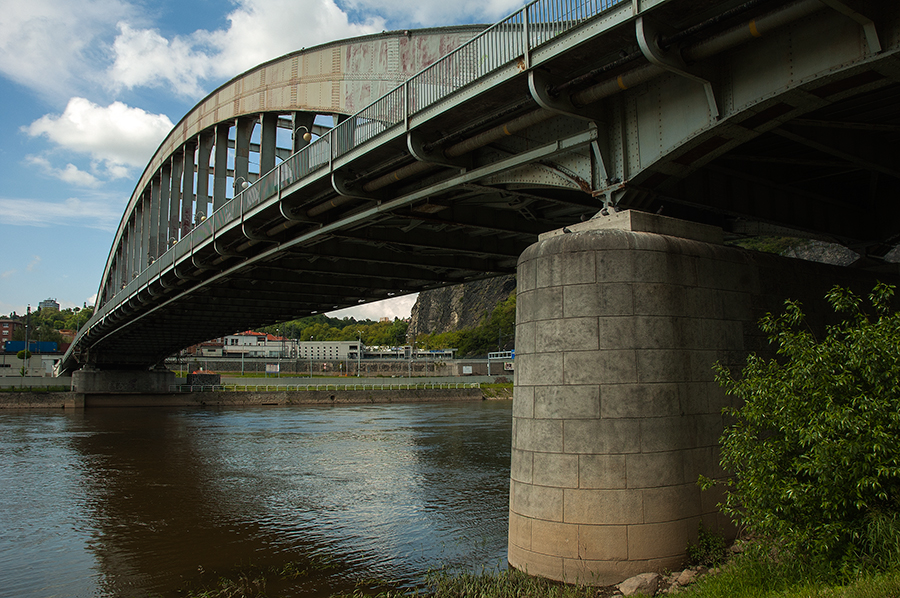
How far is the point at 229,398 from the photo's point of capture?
66.8 meters

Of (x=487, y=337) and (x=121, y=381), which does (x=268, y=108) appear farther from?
(x=487, y=337)

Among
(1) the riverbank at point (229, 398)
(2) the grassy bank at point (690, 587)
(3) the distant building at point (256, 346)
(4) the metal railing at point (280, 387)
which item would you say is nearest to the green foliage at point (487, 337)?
(3) the distant building at point (256, 346)

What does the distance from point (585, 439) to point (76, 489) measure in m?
18.1

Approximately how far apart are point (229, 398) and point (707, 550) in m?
63.7

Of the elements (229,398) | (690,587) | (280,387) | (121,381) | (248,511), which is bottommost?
(229,398)

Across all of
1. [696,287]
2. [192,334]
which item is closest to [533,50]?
[696,287]

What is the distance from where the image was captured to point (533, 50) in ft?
31.4

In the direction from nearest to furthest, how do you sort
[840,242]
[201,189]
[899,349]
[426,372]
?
[899,349] < [840,242] < [201,189] < [426,372]

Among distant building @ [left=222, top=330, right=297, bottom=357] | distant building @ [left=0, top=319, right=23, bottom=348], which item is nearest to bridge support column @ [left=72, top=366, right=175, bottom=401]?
distant building @ [left=222, top=330, right=297, bottom=357]

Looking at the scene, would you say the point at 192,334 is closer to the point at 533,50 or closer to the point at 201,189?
the point at 201,189

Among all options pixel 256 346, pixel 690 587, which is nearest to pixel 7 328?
pixel 256 346

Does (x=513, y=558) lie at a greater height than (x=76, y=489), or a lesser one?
greater

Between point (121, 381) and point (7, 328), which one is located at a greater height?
point (7, 328)

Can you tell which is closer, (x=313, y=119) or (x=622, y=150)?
(x=622, y=150)
